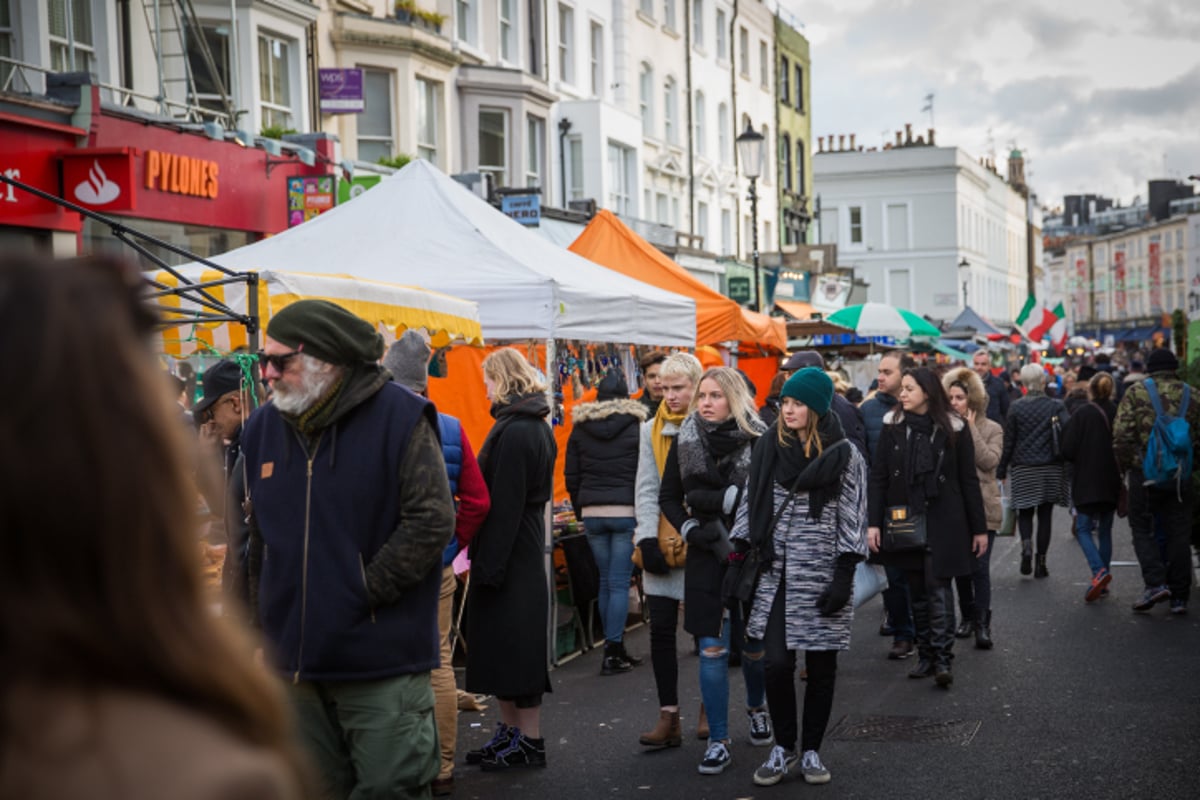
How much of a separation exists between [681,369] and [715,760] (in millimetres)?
2169

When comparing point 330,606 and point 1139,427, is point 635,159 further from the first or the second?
point 330,606

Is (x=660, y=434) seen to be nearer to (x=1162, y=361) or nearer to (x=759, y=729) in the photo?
(x=759, y=729)

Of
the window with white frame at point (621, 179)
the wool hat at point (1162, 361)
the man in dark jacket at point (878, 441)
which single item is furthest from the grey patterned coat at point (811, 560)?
the window with white frame at point (621, 179)

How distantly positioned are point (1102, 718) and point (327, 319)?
5.34 m

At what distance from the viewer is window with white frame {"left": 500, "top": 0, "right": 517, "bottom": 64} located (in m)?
29.2

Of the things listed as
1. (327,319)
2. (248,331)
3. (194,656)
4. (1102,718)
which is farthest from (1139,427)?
(194,656)

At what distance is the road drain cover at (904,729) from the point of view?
7.77 m

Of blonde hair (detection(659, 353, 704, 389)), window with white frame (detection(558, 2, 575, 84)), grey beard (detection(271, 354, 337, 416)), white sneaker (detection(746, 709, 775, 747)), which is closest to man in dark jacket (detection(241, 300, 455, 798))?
grey beard (detection(271, 354, 337, 416))

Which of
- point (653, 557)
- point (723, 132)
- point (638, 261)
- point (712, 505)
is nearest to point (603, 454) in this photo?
point (653, 557)

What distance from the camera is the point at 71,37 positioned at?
16656 millimetres

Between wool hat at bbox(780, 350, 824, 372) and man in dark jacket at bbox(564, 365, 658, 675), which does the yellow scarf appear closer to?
man in dark jacket at bbox(564, 365, 658, 675)

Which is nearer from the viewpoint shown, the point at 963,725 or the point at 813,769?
the point at 813,769

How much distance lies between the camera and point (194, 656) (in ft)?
4.90

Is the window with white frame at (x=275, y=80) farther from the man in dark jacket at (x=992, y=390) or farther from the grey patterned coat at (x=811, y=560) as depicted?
the grey patterned coat at (x=811, y=560)
